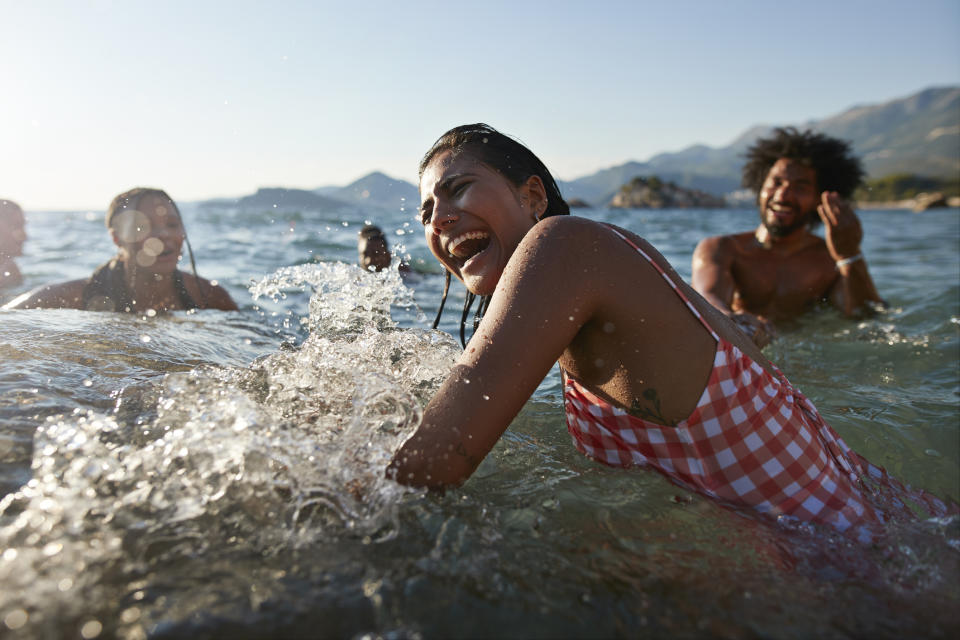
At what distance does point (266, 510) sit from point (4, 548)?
58cm

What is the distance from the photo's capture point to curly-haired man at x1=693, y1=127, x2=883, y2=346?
5.66m

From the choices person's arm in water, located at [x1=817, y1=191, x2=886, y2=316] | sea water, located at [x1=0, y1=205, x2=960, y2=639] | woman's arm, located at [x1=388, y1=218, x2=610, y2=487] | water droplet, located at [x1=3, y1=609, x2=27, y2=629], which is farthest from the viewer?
person's arm in water, located at [x1=817, y1=191, x2=886, y2=316]

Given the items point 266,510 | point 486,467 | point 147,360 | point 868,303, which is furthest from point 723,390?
point 868,303

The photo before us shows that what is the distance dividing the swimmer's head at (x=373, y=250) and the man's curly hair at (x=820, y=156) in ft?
15.2

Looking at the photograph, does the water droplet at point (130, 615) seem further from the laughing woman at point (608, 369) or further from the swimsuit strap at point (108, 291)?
the swimsuit strap at point (108, 291)

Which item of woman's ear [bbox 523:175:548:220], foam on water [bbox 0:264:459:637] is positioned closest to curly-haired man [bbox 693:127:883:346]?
woman's ear [bbox 523:175:548:220]

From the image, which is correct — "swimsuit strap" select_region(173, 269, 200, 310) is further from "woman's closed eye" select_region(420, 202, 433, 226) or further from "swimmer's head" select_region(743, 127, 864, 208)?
"swimmer's head" select_region(743, 127, 864, 208)

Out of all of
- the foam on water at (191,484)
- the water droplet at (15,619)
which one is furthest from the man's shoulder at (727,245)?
the water droplet at (15,619)

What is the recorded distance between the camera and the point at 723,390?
5.74 feet

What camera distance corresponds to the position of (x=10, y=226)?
6598 mm

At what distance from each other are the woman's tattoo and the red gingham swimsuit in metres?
0.02

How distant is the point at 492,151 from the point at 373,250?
19.0 ft

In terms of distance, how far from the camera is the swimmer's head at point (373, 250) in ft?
25.4

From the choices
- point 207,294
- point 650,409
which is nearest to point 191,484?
point 650,409
